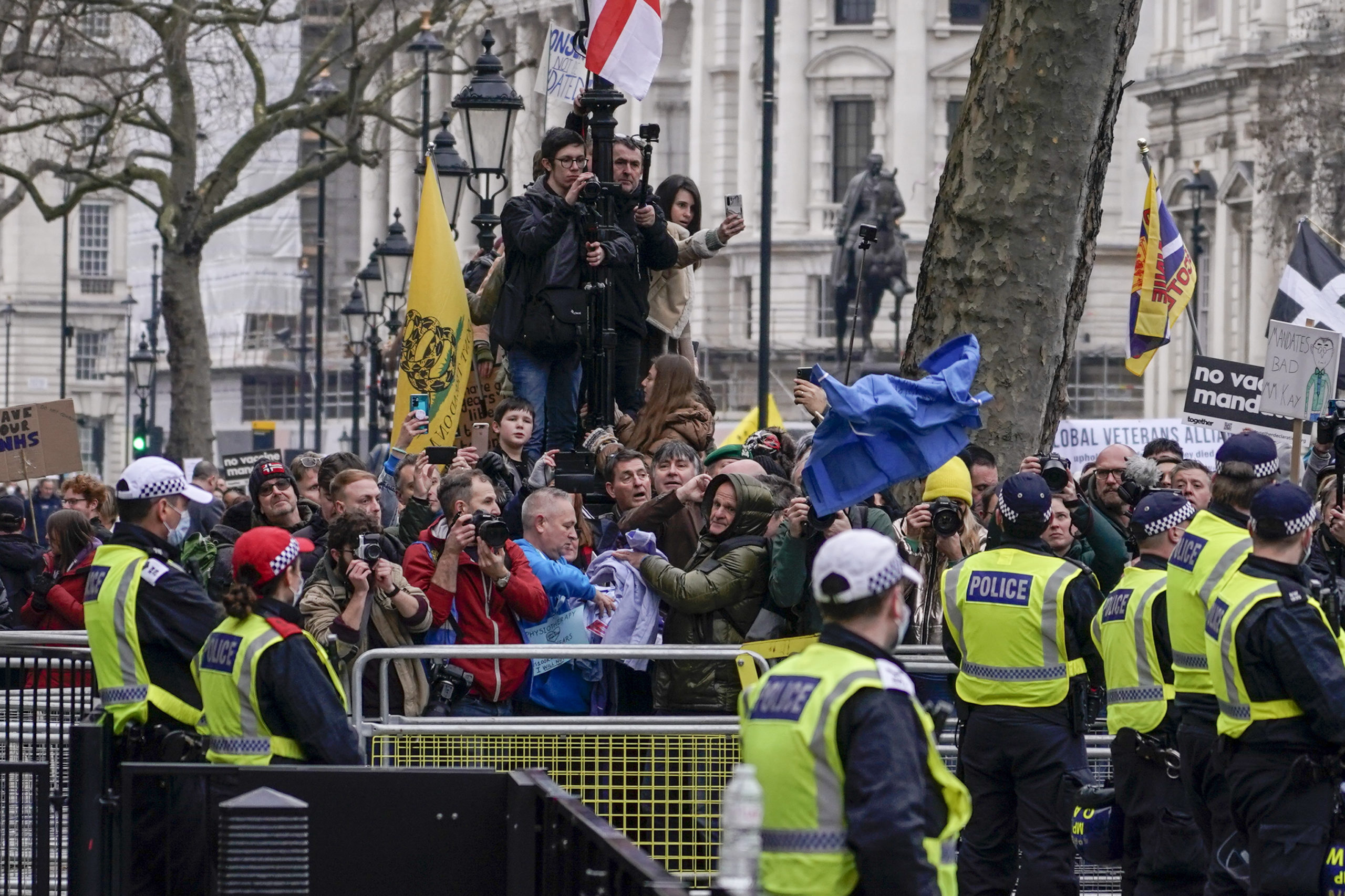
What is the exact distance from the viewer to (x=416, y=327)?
1259cm

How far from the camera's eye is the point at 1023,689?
28.5 ft

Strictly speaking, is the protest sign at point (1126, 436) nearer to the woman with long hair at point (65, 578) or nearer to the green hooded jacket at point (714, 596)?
the woman with long hair at point (65, 578)

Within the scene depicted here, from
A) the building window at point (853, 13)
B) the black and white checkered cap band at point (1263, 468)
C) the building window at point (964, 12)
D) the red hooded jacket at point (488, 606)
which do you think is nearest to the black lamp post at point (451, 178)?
the red hooded jacket at point (488, 606)

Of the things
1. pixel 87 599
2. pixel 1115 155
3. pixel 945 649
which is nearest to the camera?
pixel 87 599

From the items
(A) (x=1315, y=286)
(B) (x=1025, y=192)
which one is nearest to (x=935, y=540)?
(B) (x=1025, y=192)

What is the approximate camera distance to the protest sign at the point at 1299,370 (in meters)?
13.2

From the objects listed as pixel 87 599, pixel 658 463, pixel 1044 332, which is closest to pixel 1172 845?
pixel 658 463

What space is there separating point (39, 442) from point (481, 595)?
7.42 metres

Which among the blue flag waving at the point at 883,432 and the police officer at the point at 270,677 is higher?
the blue flag waving at the point at 883,432

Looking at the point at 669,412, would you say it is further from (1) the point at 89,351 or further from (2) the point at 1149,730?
(1) the point at 89,351

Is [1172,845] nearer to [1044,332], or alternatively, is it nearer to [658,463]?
[658,463]

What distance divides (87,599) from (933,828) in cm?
347

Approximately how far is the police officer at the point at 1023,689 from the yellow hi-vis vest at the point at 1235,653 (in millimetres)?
990

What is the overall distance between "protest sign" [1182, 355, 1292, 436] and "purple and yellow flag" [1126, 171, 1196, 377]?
2.02 feet
